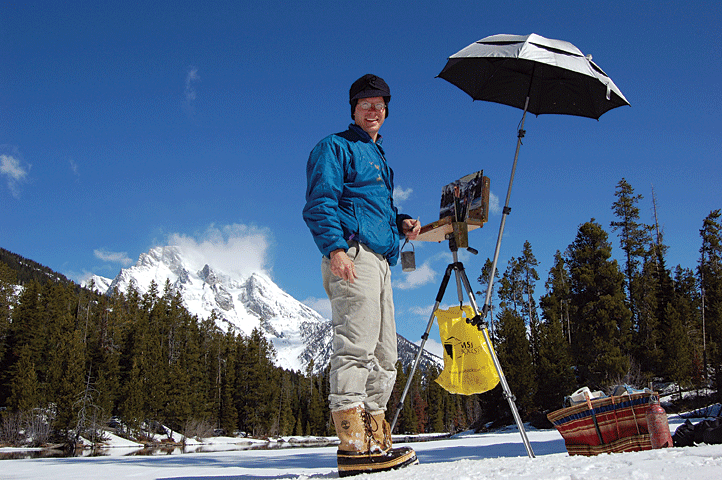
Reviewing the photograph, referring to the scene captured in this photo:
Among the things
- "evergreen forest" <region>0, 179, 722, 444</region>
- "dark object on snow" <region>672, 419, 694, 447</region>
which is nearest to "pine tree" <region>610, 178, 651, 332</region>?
"evergreen forest" <region>0, 179, 722, 444</region>

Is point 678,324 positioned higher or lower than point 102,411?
higher

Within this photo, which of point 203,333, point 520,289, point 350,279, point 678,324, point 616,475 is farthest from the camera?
→ point 203,333

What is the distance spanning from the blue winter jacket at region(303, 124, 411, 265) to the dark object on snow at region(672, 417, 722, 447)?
272cm

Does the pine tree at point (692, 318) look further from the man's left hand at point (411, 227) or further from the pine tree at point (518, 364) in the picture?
the man's left hand at point (411, 227)

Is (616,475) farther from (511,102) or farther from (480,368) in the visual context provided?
(511,102)

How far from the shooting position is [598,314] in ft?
89.2

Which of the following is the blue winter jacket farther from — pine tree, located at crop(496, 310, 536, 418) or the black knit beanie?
pine tree, located at crop(496, 310, 536, 418)

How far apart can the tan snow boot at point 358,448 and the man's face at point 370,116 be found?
6.08 feet

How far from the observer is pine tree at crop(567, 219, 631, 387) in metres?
25.2

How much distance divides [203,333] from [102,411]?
23.8 m

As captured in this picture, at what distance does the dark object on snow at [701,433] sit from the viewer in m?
3.45

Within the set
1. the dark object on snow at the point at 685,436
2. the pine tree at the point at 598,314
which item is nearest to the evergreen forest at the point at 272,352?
the pine tree at the point at 598,314

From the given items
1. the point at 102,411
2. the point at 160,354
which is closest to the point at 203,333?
the point at 160,354

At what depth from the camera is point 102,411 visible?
33.7 metres
